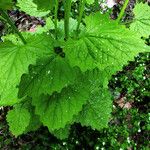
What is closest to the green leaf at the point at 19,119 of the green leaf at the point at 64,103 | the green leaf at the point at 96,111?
the green leaf at the point at 64,103

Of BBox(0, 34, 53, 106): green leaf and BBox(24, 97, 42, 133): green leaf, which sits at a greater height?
BBox(0, 34, 53, 106): green leaf

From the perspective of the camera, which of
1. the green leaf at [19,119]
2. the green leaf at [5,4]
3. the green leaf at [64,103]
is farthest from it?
the green leaf at [19,119]

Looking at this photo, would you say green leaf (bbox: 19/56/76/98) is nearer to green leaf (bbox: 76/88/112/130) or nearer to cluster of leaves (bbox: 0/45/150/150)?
green leaf (bbox: 76/88/112/130)

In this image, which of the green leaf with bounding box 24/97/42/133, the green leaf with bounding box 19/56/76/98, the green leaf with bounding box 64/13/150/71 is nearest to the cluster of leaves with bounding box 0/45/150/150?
the green leaf with bounding box 24/97/42/133

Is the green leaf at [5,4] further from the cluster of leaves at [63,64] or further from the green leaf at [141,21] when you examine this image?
the green leaf at [141,21]

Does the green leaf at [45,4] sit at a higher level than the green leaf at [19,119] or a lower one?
higher

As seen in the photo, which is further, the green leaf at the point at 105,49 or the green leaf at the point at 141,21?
the green leaf at the point at 141,21

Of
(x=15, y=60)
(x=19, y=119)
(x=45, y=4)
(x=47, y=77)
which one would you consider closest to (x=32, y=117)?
(x=19, y=119)

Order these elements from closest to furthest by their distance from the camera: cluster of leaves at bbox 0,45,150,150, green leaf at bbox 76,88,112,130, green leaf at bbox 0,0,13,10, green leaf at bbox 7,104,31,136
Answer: green leaf at bbox 0,0,13,10
green leaf at bbox 7,104,31,136
green leaf at bbox 76,88,112,130
cluster of leaves at bbox 0,45,150,150
